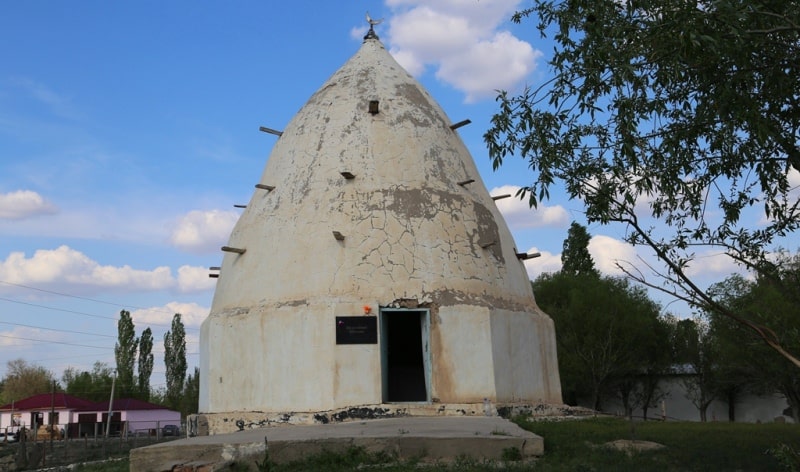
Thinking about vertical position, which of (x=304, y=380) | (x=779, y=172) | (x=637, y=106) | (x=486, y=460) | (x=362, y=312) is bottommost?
(x=486, y=460)

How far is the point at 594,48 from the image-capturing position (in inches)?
292

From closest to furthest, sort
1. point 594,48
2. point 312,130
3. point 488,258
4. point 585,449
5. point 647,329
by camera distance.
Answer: point 594,48, point 585,449, point 488,258, point 312,130, point 647,329

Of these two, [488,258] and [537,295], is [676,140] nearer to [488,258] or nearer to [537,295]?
[488,258]

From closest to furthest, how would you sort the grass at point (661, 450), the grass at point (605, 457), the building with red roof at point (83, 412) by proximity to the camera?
the grass at point (605, 457) → the grass at point (661, 450) → the building with red roof at point (83, 412)

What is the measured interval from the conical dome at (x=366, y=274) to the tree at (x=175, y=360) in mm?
38063

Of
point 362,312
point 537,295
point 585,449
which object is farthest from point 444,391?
point 537,295

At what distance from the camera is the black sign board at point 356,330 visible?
40.8 ft

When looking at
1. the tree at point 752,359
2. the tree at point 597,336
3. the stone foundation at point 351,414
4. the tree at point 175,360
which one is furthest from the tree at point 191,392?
the stone foundation at point 351,414

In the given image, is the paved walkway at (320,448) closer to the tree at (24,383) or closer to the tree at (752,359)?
the tree at (752,359)

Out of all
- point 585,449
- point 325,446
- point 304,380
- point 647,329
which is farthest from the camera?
point 647,329

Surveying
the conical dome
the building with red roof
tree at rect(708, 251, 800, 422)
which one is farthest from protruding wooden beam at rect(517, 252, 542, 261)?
the building with red roof

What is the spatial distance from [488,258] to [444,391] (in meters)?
2.65

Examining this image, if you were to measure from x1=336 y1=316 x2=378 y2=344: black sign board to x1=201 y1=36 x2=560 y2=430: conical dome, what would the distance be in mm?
46

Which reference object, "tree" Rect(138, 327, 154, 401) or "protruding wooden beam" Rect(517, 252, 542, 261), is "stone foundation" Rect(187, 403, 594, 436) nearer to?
"protruding wooden beam" Rect(517, 252, 542, 261)
